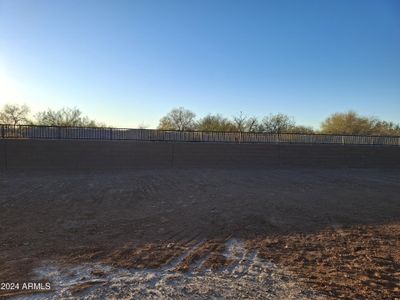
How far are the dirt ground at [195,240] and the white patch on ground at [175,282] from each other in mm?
16

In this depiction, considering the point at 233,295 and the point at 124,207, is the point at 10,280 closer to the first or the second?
the point at 233,295

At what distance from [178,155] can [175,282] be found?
13281 mm

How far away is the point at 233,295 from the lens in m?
4.16

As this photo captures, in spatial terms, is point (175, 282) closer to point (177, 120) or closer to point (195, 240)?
point (195, 240)

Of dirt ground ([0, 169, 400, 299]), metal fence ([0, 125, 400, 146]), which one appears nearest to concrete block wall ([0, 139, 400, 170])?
metal fence ([0, 125, 400, 146])

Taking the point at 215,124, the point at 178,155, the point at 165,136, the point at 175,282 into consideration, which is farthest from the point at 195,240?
the point at 215,124

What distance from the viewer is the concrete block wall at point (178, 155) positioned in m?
15.1

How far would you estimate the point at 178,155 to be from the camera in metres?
17.6

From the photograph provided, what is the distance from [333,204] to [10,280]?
29.8 ft

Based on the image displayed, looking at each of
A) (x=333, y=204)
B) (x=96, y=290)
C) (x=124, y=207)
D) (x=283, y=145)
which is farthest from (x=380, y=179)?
(x=96, y=290)

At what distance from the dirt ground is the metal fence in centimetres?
339

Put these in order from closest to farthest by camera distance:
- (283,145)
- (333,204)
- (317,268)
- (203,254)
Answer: (317,268)
(203,254)
(333,204)
(283,145)

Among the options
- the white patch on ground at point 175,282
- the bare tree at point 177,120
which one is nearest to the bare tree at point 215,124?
the bare tree at point 177,120

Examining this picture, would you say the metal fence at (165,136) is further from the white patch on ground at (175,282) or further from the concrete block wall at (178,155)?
the white patch on ground at (175,282)
